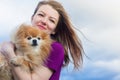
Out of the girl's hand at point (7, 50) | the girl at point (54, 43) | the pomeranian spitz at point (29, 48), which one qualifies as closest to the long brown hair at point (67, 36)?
the girl at point (54, 43)

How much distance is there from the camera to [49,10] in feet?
21.0

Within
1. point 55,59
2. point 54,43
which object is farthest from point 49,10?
point 55,59

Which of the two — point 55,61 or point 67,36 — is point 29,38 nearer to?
point 55,61

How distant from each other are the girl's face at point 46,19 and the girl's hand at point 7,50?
52 centimetres

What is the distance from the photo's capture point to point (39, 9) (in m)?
6.47

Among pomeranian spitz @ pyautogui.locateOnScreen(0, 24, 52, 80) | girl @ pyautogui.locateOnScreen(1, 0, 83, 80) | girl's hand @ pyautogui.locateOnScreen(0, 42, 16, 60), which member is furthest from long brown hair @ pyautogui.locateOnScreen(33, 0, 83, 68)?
girl's hand @ pyautogui.locateOnScreen(0, 42, 16, 60)

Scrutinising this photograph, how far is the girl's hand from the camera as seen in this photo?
231 inches

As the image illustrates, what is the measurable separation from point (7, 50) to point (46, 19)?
2.48 feet

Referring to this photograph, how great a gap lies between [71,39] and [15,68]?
1326 millimetres

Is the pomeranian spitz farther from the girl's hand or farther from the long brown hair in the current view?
the long brown hair

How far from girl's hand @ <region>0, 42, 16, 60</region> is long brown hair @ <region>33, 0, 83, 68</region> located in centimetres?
91

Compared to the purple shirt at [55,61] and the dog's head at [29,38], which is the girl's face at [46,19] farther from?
the purple shirt at [55,61]

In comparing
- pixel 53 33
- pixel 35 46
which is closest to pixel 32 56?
pixel 35 46

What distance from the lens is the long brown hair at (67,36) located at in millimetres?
6629
